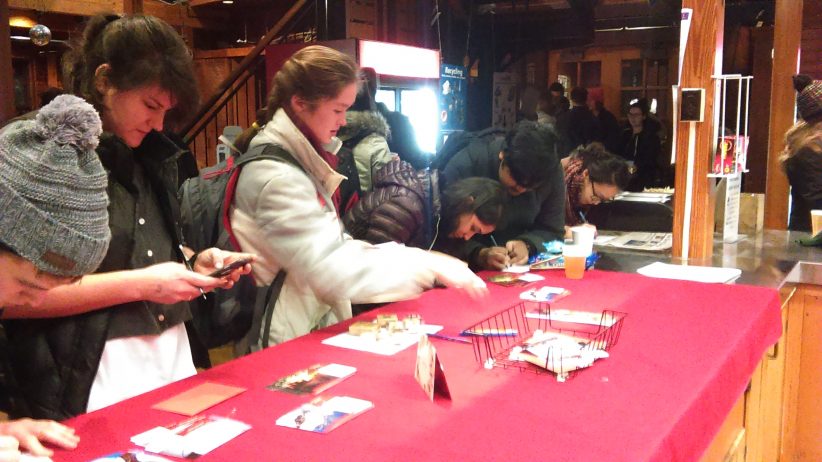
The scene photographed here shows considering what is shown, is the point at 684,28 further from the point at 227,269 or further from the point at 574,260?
the point at 227,269

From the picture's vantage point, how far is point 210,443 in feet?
3.84

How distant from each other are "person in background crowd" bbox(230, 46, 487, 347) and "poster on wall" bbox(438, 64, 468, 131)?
166 inches

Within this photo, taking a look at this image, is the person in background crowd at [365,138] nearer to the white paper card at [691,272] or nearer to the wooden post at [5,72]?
the white paper card at [691,272]

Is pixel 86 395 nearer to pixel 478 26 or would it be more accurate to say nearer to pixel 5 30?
pixel 5 30

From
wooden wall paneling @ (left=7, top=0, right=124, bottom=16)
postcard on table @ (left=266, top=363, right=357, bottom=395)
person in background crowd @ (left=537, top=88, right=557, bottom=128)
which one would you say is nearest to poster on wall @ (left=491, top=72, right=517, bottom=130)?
person in background crowd @ (left=537, top=88, right=557, bottom=128)

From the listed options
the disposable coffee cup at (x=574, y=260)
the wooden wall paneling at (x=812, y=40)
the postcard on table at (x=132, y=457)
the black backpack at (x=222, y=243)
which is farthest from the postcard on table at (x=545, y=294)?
the wooden wall paneling at (x=812, y=40)

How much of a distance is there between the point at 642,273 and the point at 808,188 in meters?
1.75

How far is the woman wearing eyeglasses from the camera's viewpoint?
11.5 ft

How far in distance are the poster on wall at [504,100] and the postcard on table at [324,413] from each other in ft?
17.6

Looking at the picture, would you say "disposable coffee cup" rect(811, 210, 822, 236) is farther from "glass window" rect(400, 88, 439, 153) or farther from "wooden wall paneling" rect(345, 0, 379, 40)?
"wooden wall paneling" rect(345, 0, 379, 40)

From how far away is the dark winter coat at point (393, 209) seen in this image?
2139mm

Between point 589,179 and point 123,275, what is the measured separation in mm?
2574

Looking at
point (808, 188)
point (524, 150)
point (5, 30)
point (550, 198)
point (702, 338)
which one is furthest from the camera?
point (5, 30)

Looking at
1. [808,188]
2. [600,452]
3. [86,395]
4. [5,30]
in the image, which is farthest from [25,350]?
[808,188]
